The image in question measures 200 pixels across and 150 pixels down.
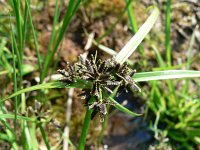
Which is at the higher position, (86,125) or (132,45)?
(132,45)

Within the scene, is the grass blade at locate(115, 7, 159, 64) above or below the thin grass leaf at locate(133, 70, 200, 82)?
above

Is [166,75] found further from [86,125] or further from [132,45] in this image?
[86,125]

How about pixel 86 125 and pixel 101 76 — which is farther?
pixel 86 125

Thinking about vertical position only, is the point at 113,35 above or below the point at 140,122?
above

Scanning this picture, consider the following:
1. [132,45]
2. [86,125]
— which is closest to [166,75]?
[132,45]

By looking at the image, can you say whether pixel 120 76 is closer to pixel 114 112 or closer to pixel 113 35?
pixel 114 112

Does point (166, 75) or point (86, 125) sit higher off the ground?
point (166, 75)

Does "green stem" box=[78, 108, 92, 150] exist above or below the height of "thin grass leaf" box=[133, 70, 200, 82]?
below

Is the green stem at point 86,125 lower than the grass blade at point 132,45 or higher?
lower

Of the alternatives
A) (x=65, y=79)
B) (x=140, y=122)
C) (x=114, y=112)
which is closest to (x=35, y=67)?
(x=114, y=112)

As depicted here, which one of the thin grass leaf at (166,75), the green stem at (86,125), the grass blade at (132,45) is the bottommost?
the green stem at (86,125)

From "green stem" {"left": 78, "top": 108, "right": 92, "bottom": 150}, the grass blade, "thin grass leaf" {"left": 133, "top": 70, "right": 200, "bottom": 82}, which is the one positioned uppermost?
the grass blade
